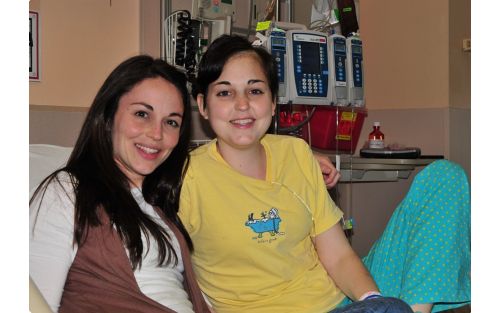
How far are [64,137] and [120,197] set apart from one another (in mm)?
1093

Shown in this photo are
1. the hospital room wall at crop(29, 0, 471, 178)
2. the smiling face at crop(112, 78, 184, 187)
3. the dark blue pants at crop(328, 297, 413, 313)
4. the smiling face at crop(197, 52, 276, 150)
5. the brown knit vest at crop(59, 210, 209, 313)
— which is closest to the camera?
the dark blue pants at crop(328, 297, 413, 313)

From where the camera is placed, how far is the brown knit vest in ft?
3.90

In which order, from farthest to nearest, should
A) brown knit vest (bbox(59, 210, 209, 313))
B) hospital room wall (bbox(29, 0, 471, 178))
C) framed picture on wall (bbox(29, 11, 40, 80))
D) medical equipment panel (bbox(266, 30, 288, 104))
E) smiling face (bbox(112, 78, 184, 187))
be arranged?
1. hospital room wall (bbox(29, 0, 471, 178))
2. framed picture on wall (bbox(29, 11, 40, 80))
3. medical equipment panel (bbox(266, 30, 288, 104))
4. smiling face (bbox(112, 78, 184, 187))
5. brown knit vest (bbox(59, 210, 209, 313))

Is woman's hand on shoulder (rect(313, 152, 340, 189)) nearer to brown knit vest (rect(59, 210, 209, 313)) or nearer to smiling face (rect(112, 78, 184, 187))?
smiling face (rect(112, 78, 184, 187))

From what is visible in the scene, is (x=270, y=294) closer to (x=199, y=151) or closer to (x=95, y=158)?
(x=199, y=151)

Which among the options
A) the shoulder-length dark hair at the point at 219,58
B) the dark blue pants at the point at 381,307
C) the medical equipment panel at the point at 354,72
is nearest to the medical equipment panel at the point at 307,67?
the medical equipment panel at the point at 354,72

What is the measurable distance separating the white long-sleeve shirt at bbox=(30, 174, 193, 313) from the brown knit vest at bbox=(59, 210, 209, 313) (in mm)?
31

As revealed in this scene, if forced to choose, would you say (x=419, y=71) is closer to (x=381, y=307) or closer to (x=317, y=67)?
(x=317, y=67)

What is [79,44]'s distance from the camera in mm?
2602

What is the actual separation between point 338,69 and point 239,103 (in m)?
1.19

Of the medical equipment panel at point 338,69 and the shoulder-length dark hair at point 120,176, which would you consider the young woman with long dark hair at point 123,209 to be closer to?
the shoulder-length dark hair at point 120,176

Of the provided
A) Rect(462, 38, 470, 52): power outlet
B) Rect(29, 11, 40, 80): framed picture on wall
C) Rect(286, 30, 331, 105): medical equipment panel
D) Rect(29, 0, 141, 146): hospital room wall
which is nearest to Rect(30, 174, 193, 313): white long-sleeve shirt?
Rect(29, 0, 141, 146): hospital room wall

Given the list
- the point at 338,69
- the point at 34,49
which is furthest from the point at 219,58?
the point at 34,49
